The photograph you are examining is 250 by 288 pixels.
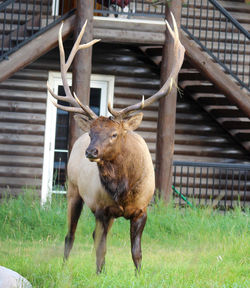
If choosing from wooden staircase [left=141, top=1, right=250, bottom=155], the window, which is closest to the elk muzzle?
wooden staircase [left=141, top=1, right=250, bottom=155]

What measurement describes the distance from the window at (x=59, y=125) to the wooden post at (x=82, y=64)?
→ 6.49 ft

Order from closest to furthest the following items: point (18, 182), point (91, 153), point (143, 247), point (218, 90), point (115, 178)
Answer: point (91, 153), point (115, 178), point (143, 247), point (218, 90), point (18, 182)

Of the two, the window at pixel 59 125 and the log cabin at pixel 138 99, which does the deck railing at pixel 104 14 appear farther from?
the window at pixel 59 125

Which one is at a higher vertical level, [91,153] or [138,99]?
[138,99]

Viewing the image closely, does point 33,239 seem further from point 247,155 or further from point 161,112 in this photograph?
point 247,155

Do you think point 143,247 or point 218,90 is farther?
point 218,90

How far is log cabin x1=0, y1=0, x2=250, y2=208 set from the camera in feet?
36.8

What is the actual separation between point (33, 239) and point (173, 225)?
197 cm

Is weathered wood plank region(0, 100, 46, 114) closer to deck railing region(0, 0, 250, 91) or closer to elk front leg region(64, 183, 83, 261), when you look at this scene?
deck railing region(0, 0, 250, 91)

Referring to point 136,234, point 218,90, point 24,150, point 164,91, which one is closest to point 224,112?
point 218,90

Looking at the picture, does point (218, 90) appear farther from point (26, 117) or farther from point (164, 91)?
point (164, 91)

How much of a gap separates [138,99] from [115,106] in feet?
1.64

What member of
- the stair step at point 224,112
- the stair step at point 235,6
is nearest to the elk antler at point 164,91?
the stair step at point 224,112

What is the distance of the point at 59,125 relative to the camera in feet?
40.4
